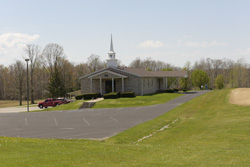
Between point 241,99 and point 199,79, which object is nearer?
point 241,99

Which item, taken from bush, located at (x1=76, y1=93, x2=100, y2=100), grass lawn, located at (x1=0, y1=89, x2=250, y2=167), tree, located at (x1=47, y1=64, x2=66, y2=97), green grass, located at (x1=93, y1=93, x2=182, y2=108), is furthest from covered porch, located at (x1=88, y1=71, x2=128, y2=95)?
grass lawn, located at (x1=0, y1=89, x2=250, y2=167)

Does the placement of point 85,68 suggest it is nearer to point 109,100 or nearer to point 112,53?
point 112,53

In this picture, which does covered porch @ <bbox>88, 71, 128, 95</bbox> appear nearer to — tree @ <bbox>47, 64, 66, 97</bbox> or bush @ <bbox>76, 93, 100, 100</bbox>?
bush @ <bbox>76, 93, 100, 100</bbox>

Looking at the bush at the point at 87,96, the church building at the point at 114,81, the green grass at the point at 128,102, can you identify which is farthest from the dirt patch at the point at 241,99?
the bush at the point at 87,96

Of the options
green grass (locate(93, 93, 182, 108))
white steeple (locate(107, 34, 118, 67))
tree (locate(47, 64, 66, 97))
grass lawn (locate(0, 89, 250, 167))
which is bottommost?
grass lawn (locate(0, 89, 250, 167))

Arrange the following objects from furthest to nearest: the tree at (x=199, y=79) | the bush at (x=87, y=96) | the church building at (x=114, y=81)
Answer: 1. the tree at (x=199, y=79)
2. the church building at (x=114, y=81)
3. the bush at (x=87, y=96)

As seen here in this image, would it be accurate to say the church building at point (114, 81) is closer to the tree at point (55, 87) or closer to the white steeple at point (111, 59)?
the white steeple at point (111, 59)

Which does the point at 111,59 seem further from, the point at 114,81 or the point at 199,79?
the point at 199,79

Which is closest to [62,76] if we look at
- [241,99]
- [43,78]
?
[43,78]

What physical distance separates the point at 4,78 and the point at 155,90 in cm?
7915

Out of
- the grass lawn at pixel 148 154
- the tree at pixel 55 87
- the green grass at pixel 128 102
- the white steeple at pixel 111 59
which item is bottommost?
the grass lawn at pixel 148 154

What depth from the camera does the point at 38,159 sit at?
10.2 m

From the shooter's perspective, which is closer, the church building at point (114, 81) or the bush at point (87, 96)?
the bush at point (87, 96)

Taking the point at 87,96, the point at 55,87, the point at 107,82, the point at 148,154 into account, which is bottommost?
the point at 148,154
